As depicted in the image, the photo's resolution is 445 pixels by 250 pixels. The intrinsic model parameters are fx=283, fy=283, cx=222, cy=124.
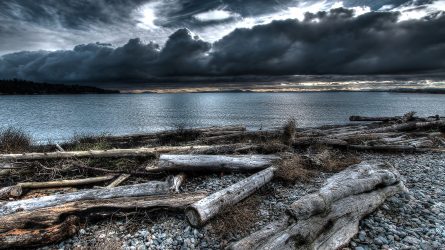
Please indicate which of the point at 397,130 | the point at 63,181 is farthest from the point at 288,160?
the point at 397,130

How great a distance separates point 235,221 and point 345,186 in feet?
9.21

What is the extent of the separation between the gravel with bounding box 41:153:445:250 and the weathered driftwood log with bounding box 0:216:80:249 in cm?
17

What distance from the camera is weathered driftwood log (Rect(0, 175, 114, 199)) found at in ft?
27.1

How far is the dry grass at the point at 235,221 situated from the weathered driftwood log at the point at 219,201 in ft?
0.54

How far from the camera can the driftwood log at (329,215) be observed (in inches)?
205

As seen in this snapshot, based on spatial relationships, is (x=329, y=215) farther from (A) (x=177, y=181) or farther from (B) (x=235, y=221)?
(A) (x=177, y=181)

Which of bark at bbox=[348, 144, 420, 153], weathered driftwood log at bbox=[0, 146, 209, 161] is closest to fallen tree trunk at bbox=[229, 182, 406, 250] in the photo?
weathered driftwood log at bbox=[0, 146, 209, 161]

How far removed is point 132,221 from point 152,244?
3.59 ft

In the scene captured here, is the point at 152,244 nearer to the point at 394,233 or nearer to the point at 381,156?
the point at 394,233

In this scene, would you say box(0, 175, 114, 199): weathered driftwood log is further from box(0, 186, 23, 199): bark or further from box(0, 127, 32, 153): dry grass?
box(0, 127, 32, 153): dry grass

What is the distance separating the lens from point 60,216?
6.36 metres

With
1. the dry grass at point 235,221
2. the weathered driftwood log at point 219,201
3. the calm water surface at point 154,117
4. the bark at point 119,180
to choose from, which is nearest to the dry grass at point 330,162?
the weathered driftwood log at point 219,201

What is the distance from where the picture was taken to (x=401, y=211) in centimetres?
721

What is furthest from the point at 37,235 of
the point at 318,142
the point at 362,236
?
the point at 318,142
